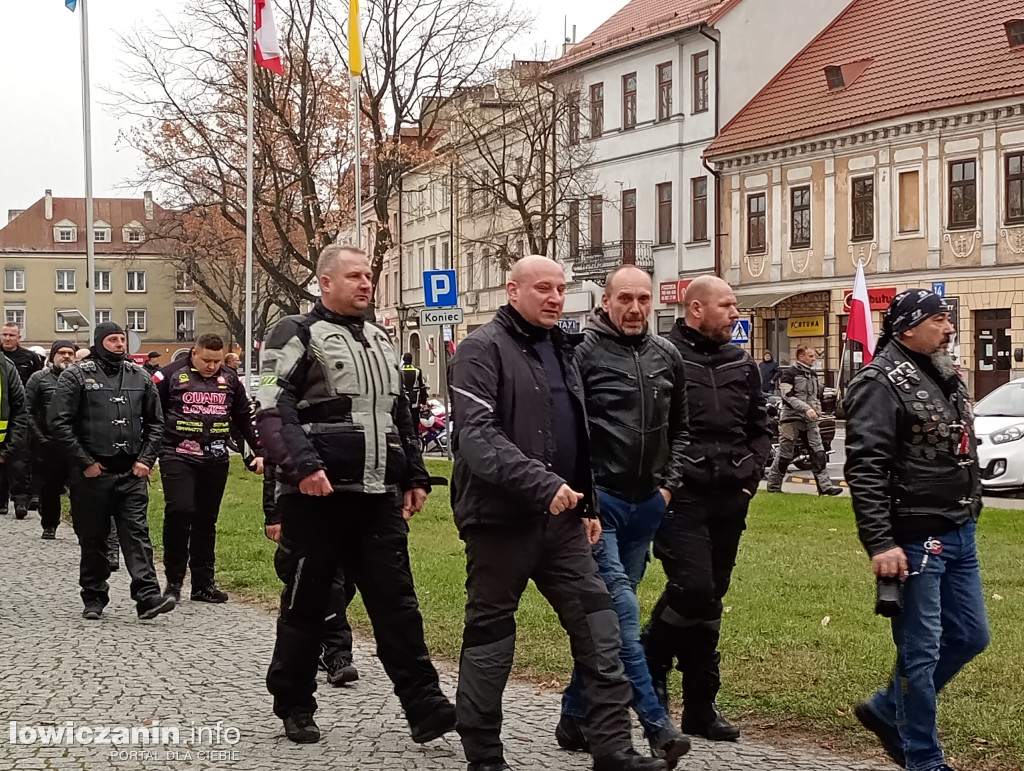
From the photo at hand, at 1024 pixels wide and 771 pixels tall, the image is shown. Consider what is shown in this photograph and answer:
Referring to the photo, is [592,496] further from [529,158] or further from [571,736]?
[529,158]

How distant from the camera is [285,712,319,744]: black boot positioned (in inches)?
259

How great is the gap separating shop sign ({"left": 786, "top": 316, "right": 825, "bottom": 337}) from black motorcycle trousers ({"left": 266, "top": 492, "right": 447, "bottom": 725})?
119 ft

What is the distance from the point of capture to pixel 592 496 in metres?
5.98

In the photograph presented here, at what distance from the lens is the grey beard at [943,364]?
5734mm

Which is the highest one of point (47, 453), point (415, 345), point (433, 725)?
point (415, 345)

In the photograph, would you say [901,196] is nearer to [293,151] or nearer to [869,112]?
[869,112]

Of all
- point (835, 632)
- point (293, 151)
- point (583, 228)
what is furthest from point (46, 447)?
point (583, 228)

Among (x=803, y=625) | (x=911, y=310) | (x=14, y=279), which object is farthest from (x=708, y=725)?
(x=14, y=279)

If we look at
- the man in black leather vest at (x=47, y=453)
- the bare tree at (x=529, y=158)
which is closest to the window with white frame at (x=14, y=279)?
the bare tree at (x=529, y=158)

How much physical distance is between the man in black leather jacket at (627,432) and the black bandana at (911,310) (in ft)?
3.36

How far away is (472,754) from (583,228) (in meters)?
46.2

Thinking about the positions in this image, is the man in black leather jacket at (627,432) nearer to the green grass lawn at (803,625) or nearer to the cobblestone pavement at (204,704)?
the cobblestone pavement at (204,704)

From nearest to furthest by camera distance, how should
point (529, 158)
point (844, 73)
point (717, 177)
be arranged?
point (844, 73) → point (529, 158) → point (717, 177)

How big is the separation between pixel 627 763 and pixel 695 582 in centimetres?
116
